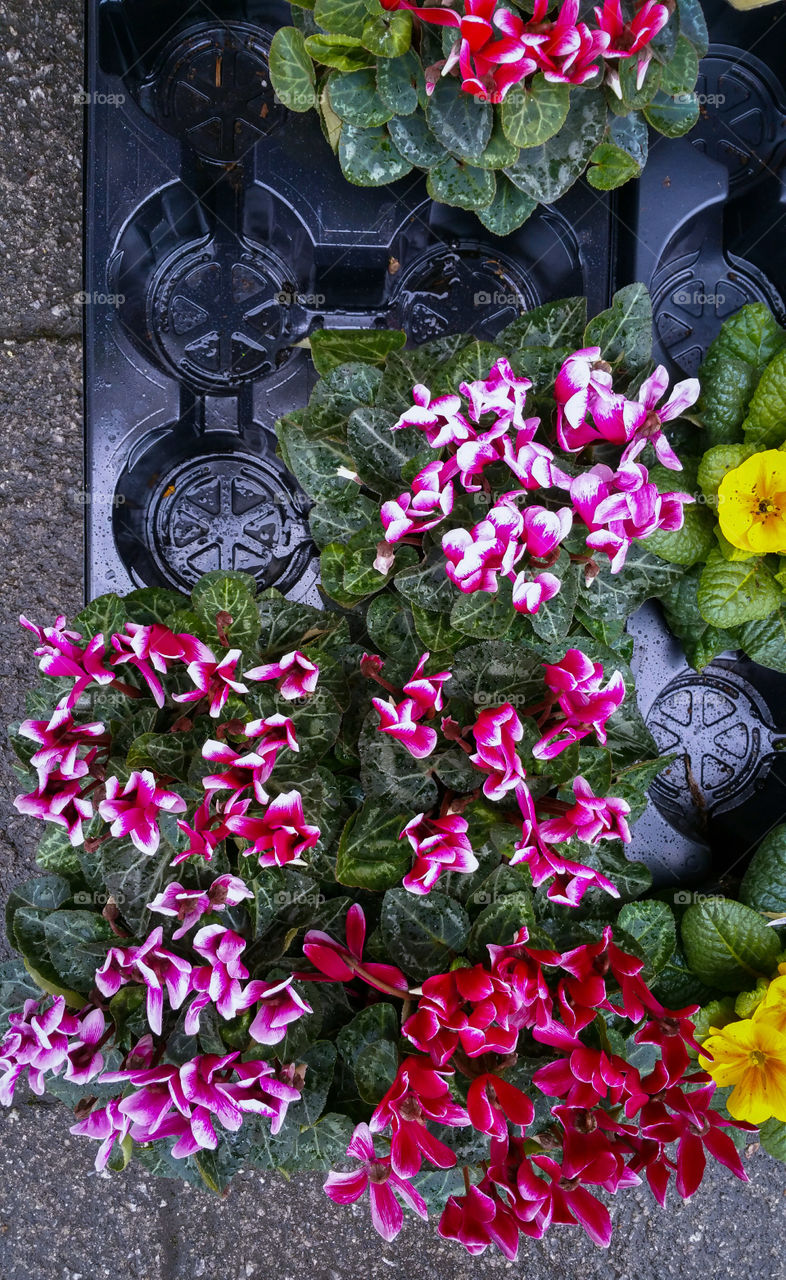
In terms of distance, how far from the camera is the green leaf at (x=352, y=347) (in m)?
1.04

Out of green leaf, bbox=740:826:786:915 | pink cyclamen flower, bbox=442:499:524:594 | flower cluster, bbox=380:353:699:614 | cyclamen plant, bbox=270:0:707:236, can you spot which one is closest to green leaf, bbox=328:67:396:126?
cyclamen plant, bbox=270:0:707:236

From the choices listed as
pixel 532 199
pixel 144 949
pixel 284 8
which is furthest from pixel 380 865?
pixel 284 8

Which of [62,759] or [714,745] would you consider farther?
[714,745]

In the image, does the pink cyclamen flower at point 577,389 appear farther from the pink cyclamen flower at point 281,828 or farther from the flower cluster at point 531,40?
the pink cyclamen flower at point 281,828

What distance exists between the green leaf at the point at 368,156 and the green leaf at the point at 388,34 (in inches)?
4.0

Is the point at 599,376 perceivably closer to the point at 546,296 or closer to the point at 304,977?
the point at 546,296

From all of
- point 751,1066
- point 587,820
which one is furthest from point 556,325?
point 751,1066

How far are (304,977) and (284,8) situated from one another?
46.3 inches

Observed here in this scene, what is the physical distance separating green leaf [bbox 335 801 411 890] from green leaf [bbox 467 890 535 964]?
92mm

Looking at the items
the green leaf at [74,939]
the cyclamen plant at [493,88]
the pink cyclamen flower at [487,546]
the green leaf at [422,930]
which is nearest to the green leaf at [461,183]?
the cyclamen plant at [493,88]

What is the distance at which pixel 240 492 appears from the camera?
4.21 feet

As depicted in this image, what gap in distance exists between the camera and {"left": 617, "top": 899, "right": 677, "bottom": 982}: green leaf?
1.05 meters

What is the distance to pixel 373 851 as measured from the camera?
93cm

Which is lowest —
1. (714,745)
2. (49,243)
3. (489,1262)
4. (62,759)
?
(489,1262)
